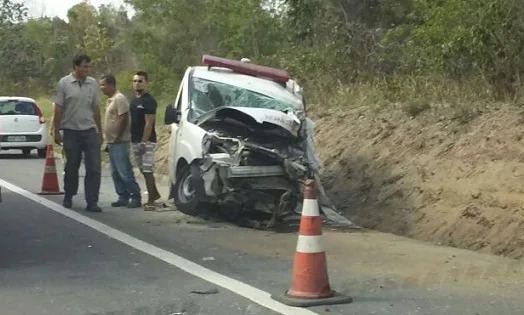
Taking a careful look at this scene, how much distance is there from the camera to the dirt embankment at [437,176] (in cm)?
1004

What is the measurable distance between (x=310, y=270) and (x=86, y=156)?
236 inches

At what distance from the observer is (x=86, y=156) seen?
12.5 meters

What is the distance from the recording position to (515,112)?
11.7 m

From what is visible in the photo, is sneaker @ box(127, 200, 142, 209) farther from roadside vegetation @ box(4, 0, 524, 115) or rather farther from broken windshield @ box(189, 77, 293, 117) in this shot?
roadside vegetation @ box(4, 0, 524, 115)

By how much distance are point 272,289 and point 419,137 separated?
17.8ft

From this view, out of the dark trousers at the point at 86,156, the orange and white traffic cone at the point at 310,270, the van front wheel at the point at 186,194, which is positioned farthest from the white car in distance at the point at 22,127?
the orange and white traffic cone at the point at 310,270

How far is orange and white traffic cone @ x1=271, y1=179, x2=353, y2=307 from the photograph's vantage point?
23.3 ft

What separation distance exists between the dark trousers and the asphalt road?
542 mm

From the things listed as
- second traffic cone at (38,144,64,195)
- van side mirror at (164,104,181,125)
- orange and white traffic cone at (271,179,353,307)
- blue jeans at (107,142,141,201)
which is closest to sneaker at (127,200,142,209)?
blue jeans at (107,142,141,201)

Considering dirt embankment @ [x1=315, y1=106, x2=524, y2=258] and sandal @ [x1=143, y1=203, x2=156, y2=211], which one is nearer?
dirt embankment @ [x1=315, y1=106, x2=524, y2=258]

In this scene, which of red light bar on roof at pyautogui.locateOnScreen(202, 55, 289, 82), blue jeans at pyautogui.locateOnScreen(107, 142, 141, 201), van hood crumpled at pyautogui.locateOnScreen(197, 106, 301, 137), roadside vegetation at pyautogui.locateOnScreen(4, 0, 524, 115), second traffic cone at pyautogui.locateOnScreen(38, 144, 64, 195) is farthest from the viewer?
second traffic cone at pyautogui.locateOnScreen(38, 144, 64, 195)

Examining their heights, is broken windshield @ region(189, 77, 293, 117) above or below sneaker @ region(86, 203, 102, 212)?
above

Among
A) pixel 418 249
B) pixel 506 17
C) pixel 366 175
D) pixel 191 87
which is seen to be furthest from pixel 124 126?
pixel 506 17

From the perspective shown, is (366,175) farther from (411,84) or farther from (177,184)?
(411,84)
